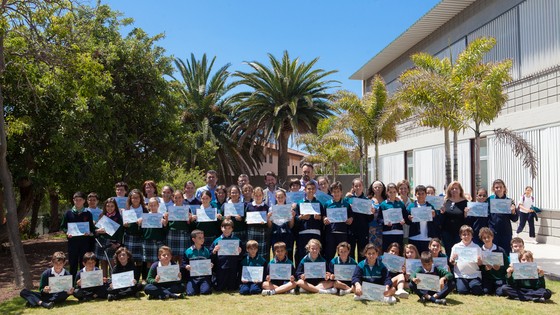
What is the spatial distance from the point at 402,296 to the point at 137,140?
1256cm

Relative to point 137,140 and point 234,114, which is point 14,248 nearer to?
point 137,140

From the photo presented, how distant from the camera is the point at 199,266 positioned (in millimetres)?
9008

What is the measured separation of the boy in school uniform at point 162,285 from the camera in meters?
8.59

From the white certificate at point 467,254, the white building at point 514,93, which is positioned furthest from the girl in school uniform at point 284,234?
the white building at point 514,93

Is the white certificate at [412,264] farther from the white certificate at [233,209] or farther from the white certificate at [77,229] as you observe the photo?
the white certificate at [77,229]

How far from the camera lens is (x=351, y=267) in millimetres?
8672

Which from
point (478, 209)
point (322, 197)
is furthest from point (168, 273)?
point (478, 209)

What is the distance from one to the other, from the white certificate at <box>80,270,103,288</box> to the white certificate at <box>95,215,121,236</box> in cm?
87

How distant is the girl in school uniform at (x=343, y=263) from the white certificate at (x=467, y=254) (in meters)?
1.67

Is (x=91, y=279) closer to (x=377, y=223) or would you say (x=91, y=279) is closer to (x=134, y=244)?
(x=134, y=244)

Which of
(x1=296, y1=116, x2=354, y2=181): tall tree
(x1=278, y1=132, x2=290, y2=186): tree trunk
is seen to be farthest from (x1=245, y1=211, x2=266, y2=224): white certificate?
(x1=278, y1=132, x2=290, y2=186): tree trunk

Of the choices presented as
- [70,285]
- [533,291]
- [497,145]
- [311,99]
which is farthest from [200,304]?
[311,99]

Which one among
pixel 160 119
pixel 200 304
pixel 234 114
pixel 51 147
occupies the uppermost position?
pixel 234 114

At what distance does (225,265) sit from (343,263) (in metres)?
2.03
